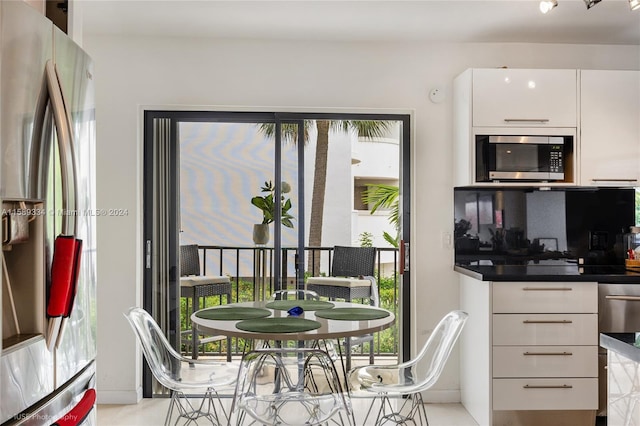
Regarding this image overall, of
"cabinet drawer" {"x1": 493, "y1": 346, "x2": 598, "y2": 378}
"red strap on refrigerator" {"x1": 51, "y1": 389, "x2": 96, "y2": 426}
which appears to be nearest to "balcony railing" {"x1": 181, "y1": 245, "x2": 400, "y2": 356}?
"cabinet drawer" {"x1": 493, "y1": 346, "x2": 598, "y2": 378}

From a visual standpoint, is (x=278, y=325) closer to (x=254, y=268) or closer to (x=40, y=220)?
(x=40, y=220)

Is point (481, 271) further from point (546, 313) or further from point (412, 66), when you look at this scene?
point (412, 66)

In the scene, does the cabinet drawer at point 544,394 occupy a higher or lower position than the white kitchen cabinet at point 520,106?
lower

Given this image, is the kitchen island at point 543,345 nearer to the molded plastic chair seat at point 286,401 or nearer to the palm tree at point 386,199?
the palm tree at point 386,199

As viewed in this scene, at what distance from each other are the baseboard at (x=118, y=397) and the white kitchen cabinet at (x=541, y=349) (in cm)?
236

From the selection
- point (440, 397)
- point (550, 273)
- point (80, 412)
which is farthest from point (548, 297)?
point (80, 412)

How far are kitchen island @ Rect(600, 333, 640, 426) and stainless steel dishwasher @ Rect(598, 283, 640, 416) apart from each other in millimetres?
2020

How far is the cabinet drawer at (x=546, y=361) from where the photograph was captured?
3.50 metres

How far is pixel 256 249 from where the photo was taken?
423 cm

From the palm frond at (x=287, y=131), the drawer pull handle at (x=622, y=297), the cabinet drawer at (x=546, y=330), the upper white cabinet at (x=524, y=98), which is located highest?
the upper white cabinet at (x=524, y=98)

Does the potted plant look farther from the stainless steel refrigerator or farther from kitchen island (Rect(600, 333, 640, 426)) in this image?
kitchen island (Rect(600, 333, 640, 426))

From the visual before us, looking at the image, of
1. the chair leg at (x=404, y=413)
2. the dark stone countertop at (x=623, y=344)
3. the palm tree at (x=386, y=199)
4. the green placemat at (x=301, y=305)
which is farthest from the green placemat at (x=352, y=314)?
the dark stone countertop at (x=623, y=344)

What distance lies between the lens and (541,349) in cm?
351

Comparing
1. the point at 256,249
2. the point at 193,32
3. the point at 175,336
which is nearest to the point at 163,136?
the point at 193,32
